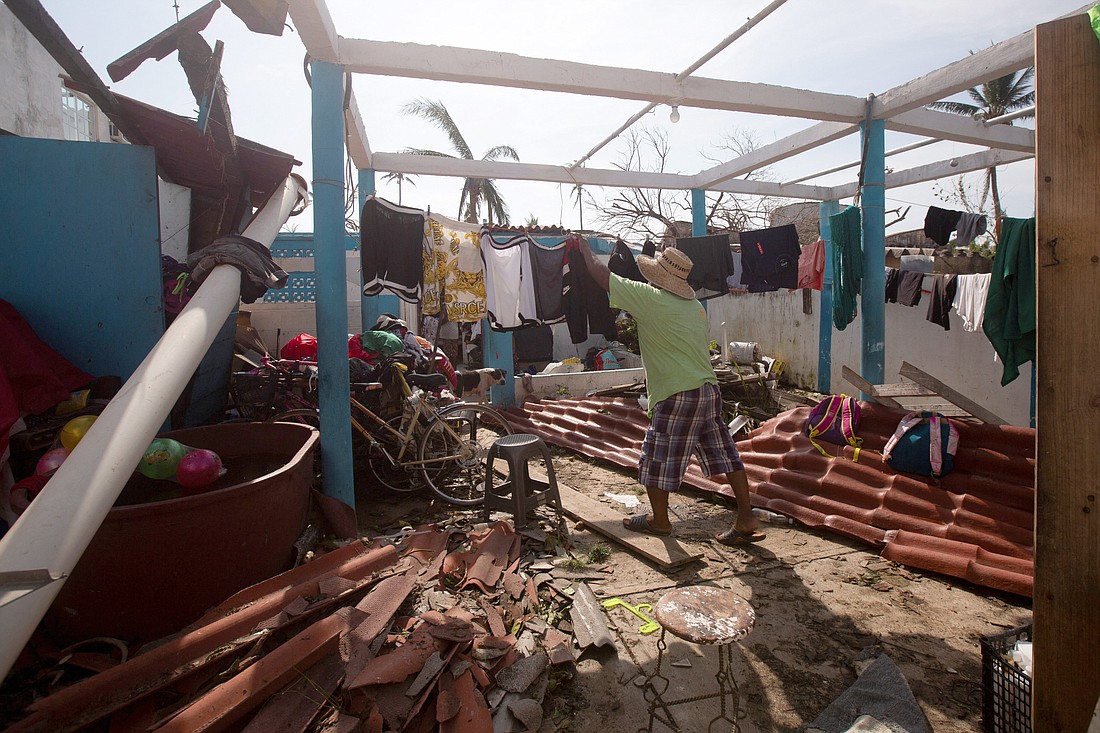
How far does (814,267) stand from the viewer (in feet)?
30.6

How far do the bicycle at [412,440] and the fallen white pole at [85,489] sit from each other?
91.9 inches

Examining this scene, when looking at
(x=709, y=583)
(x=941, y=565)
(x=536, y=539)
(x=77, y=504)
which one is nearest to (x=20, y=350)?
(x=77, y=504)

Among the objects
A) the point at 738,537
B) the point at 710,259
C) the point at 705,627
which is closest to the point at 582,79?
the point at 710,259

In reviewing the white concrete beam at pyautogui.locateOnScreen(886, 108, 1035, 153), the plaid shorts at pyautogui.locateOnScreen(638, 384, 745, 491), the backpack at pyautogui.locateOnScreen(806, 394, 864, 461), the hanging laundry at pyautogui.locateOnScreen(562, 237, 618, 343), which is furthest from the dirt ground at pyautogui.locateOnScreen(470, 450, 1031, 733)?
the white concrete beam at pyautogui.locateOnScreen(886, 108, 1035, 153)

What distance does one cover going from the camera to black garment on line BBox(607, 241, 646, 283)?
6.54 metres

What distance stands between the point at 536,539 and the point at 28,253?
4649mm

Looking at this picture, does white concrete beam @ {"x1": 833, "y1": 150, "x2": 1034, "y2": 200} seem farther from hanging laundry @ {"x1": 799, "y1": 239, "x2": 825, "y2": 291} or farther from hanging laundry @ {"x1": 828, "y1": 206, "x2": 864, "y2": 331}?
hanging laundry @ {"x1": 828, "y1": 206, "x2": 864, "y2": 331}

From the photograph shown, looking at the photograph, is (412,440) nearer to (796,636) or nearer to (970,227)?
(796,636)

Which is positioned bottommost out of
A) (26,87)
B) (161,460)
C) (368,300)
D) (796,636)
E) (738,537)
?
(796,636)

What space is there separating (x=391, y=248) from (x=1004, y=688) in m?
5.45

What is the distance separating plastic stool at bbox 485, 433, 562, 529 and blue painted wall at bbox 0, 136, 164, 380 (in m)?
3.08

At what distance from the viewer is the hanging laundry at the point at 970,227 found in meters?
8.17

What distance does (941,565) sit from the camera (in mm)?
3879

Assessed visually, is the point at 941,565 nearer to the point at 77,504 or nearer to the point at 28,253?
the point at 77,504
